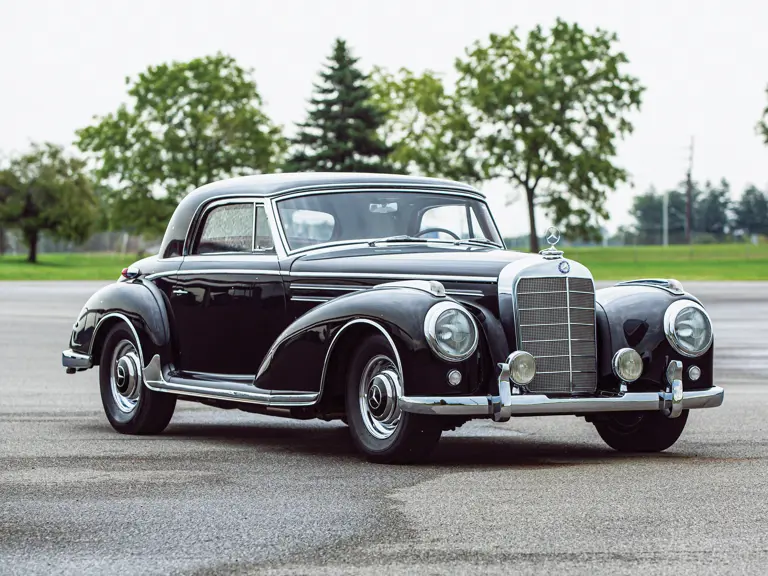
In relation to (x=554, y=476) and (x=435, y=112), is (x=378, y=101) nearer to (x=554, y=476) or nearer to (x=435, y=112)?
(x=435, y=112)

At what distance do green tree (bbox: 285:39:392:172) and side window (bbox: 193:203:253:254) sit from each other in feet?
168

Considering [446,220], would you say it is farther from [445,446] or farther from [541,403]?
[541,403]

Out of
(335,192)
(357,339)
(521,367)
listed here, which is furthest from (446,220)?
(521,367)

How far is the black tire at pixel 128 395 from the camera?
10.1 m

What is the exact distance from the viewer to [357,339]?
27.8 feet

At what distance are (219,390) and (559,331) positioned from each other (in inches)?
97.6

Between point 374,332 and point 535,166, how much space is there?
2214 inches

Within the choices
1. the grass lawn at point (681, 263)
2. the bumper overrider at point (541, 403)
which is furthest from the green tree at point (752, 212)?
the bumper overrider at point (541, 403)

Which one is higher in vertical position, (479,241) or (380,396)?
(479,241)

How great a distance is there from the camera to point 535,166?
63750mm

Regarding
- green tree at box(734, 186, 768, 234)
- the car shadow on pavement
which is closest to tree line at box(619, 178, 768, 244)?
green tree at box(734, 186, 768, 234)

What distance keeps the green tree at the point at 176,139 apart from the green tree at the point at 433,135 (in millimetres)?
7343

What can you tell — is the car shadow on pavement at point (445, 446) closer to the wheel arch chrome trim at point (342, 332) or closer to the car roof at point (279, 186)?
the wheel arch chrome trim at point (342, 332)

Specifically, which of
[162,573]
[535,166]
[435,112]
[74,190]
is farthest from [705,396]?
[74,190]
